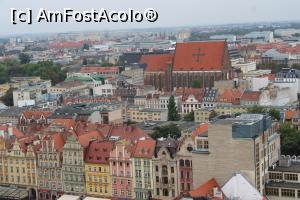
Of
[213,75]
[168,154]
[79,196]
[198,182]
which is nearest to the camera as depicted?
[198,182]

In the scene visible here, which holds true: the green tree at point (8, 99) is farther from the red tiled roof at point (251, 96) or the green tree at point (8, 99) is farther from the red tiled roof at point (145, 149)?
the red tiled roof at point (145, 149)

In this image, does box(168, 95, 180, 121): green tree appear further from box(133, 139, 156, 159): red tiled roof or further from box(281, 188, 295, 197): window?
box(281, 188, 295, 197): window

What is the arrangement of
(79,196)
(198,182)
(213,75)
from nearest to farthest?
1. (198,182)
2. (79,196)
3. (213,75)

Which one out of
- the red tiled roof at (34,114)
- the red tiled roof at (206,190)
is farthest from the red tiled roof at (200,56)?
the red tiled roof at (206,190)

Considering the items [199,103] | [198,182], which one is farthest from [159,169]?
[199,103]

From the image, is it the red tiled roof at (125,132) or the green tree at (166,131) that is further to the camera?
the green tree at (166,131)

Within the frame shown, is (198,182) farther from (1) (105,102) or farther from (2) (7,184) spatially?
(1) (105,102)

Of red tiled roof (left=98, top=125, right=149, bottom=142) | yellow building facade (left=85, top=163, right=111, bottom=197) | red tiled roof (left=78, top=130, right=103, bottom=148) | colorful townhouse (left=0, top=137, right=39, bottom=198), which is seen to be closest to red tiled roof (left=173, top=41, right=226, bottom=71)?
red tiled roof (left=98, top=125, right=149, bottom=142)
